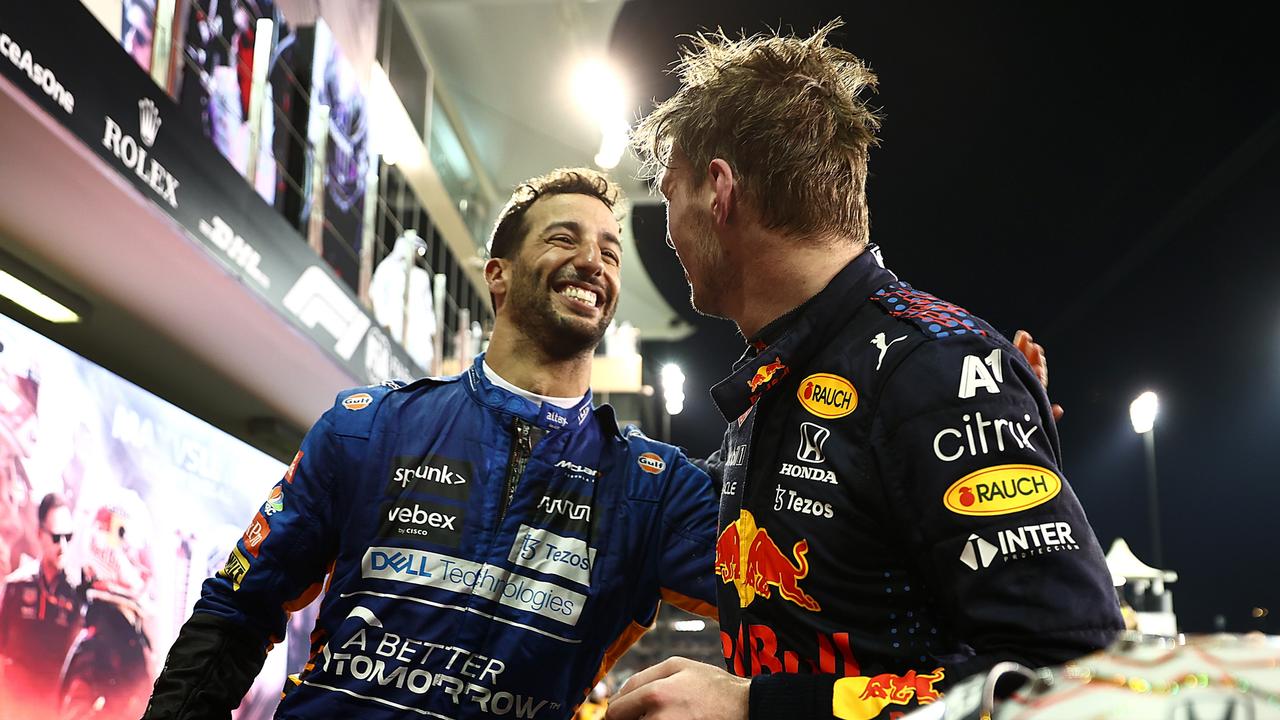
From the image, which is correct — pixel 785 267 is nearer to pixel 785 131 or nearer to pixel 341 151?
pixel 785 131

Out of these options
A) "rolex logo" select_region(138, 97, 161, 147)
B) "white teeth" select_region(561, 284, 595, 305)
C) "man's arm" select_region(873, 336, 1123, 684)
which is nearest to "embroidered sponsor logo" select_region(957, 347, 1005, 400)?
"man's arm" select_region(873, 336, 1123, 684)

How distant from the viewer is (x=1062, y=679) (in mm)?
606

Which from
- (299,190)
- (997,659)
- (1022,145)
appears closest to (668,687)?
(997,659)

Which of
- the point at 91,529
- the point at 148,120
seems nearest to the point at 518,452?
the point at 148,120

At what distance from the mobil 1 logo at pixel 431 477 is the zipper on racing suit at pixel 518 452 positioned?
0.09 metres

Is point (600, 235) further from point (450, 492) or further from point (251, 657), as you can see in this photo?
point (251, 657)

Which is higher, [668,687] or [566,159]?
[566,159]

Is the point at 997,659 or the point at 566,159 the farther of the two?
the point at 566,159

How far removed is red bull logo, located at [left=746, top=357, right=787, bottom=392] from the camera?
1533 millimetres

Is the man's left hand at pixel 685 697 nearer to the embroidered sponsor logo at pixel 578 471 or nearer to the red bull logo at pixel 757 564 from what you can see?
the red bull logo at pixel 757 564

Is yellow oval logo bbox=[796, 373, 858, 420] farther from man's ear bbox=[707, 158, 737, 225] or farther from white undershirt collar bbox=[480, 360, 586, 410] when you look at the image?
white undershirt collar bbox=[480, 360, 586, 410]

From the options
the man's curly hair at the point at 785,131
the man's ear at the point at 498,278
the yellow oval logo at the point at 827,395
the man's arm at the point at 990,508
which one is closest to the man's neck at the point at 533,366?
the man's ear at the point at 498,278

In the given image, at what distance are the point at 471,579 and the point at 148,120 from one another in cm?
239

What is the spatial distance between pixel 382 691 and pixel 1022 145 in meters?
8.42
